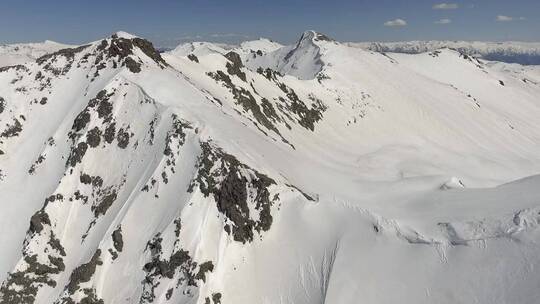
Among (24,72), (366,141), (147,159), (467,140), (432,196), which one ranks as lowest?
(467,140)

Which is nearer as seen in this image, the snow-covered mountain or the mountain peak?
the snow-covered mountain

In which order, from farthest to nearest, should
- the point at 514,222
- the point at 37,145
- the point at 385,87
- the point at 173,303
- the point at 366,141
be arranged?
the point at 385,87 < the point at 366,141 < the point at 37,145 < the point at 173,303 < the point at 514,222

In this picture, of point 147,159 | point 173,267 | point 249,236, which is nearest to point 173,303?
point 173,267

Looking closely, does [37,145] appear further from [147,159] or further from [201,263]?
[201,263]

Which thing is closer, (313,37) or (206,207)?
(206,207)

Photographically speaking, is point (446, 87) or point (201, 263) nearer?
point (201, 263)

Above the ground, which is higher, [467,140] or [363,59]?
[363,59]

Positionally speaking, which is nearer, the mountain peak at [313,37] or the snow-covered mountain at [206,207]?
the snow-covered mountain at [206,207]

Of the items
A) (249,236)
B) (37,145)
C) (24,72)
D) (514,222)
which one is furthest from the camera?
(24,72)
